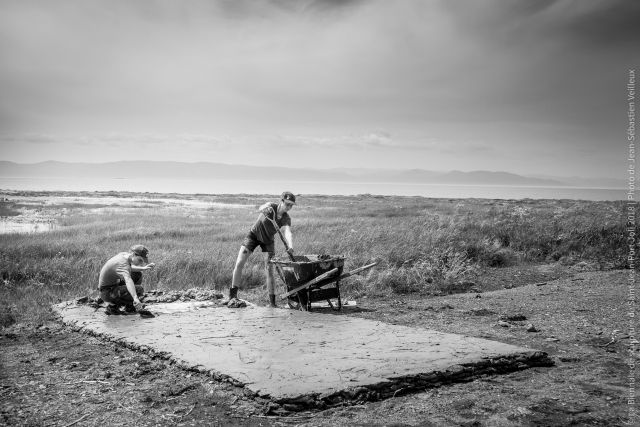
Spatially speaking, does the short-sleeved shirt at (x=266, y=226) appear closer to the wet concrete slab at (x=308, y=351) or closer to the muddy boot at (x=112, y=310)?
the wet concrete slab at (x=308, y=351)

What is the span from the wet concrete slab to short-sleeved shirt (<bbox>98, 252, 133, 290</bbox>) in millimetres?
487

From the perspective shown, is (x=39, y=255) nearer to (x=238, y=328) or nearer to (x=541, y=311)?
(x=238, y=328)

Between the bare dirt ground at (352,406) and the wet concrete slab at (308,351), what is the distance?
145 mm

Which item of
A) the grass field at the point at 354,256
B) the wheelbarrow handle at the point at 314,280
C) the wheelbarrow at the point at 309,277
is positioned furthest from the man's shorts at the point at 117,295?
the wheelbarrow handle at the point at 314,280

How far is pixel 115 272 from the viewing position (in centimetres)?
803

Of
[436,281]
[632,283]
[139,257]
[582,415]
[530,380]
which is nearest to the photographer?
[582,415]

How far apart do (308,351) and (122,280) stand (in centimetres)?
367

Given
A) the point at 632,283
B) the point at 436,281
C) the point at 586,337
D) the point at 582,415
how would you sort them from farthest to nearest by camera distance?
the point at 436,281 → the point at 632,283 → the point at 586,337 → the point at 582,415

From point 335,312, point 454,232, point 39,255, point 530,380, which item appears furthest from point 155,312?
point 454,232

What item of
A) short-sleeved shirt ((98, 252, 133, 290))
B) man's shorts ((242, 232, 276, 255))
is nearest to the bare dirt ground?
short-sleeved shirt ((98, 252, 133, 290))

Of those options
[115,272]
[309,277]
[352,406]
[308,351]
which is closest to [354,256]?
[309,277]

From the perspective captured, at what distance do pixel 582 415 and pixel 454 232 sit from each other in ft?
41.2

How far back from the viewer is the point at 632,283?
10.4m

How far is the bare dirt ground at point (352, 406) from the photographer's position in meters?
4.37
